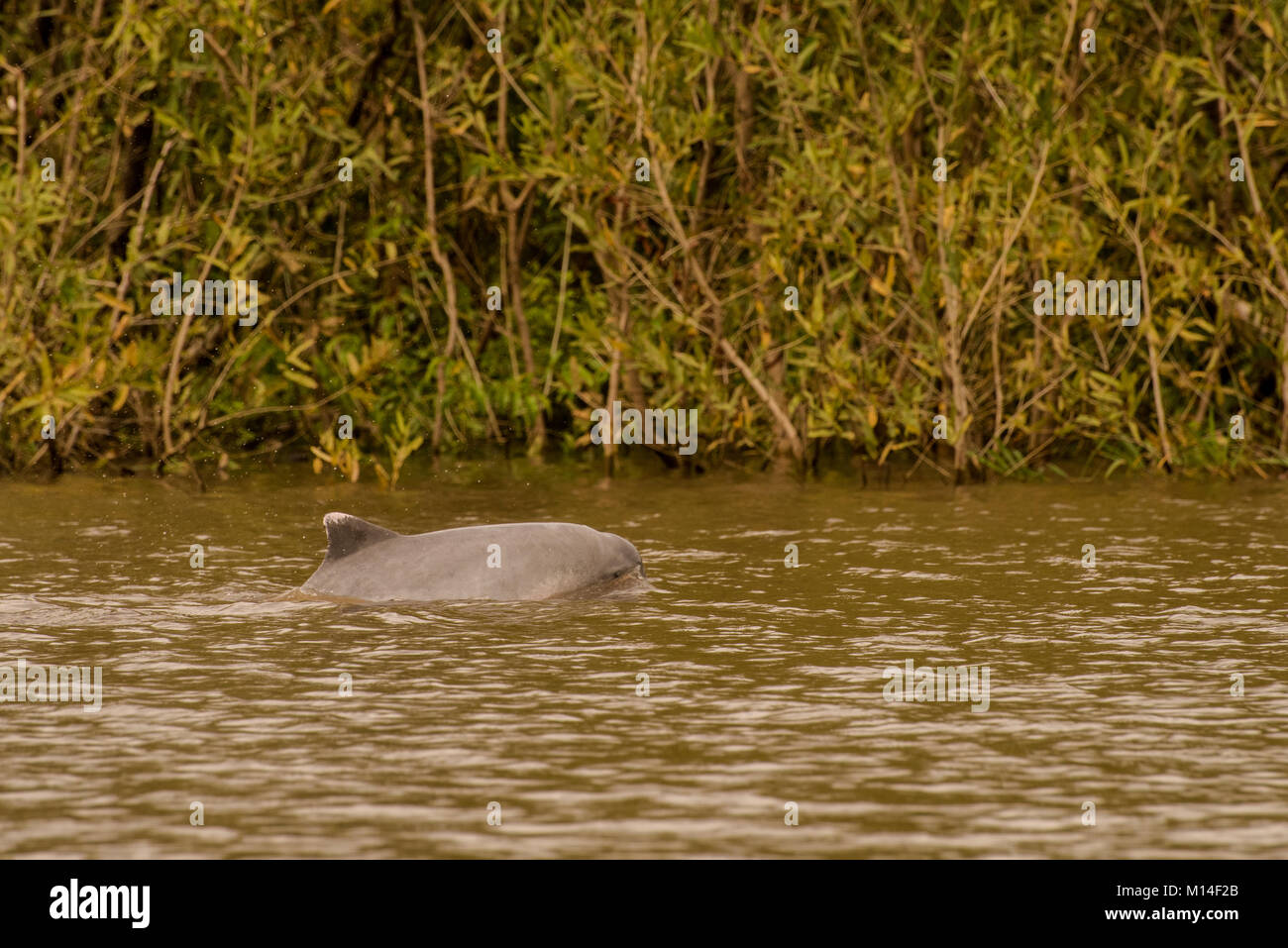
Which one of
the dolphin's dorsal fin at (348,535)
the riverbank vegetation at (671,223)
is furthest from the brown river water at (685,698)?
the riverbank vegetation at (671,223)

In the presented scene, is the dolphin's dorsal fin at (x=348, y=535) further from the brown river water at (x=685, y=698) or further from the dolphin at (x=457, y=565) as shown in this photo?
the brown river water at (x=685, y=698)

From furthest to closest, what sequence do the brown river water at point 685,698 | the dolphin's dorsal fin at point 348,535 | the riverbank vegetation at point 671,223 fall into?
the riverbank vegetation at point 671,223, the dolphin's dorsal fin at point 348,535, the brown river water at point 685,698

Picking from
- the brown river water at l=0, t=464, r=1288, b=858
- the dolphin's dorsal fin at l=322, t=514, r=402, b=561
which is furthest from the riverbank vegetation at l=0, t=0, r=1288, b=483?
the dolphin's dorsal fin at l=322, t=514, r=402, b=561

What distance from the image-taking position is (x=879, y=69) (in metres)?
20.0

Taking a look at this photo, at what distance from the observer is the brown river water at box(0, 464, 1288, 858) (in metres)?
7.91

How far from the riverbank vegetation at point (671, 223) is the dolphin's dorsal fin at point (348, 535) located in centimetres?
598

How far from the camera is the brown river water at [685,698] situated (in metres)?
7.91

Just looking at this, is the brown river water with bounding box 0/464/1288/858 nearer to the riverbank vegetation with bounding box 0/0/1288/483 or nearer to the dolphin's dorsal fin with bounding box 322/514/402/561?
the dolphin's dorsal fin with bounding box 322/514/402/561

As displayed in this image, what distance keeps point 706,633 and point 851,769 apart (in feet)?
10.6

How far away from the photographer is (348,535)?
12.8 meters

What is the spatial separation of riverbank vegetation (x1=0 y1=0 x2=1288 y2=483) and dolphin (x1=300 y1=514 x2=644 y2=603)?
6018 mm

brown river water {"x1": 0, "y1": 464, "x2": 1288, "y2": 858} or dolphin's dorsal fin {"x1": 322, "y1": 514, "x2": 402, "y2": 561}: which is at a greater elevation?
dolphin's dorsal fin {"x1": 322, "y1": 514, "x2": 402, "y2": 561}

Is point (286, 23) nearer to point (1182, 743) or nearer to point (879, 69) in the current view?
point (879, 69)

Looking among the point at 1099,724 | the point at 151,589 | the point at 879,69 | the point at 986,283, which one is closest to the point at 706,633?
the point at 1099,724
